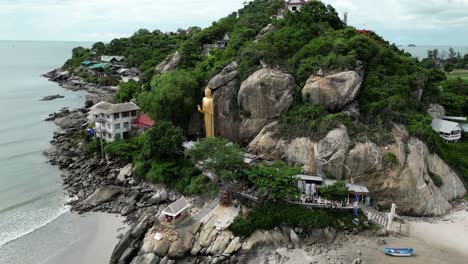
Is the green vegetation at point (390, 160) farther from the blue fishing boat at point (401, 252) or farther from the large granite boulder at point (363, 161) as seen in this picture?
the blue fishing boat at point (401, 252)

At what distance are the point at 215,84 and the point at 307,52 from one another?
10.8 meters

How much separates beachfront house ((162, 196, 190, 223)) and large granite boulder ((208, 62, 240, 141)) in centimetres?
1282

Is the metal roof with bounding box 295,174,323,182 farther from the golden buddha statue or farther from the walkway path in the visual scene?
the golden buddha statue

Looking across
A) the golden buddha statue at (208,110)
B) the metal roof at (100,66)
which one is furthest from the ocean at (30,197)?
the metal roof at (100,66)

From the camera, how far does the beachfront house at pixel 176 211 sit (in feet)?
89.1

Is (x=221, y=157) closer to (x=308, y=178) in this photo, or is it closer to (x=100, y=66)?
(x=308, y=178)

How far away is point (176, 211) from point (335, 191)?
517 inches

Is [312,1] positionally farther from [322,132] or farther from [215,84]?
[322,132]

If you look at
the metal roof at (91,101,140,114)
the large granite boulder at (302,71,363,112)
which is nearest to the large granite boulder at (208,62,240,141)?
the large granite boulder at (302,71,363,112)

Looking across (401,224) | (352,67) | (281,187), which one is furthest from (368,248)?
(352,67)

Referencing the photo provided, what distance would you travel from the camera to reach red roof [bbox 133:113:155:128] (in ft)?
141

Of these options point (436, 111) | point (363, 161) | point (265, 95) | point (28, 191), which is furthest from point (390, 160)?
point (28, 191)

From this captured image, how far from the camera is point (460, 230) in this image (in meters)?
28.2

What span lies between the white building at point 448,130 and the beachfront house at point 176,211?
29.3m
